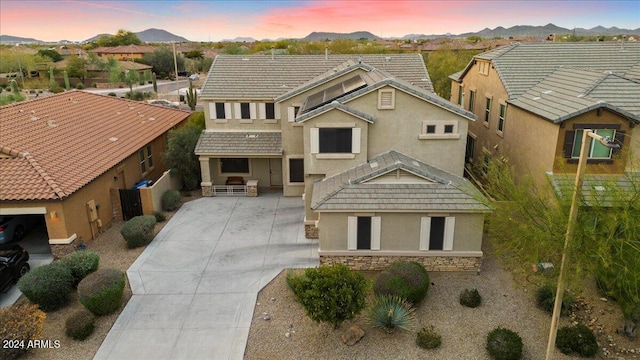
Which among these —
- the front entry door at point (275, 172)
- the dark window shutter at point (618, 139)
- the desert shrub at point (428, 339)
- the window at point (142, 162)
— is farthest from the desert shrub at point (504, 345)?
the window at point (142, 162)

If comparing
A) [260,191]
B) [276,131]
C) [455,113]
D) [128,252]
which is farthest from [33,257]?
[455,113]

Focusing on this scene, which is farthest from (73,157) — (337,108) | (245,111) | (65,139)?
(337,108)

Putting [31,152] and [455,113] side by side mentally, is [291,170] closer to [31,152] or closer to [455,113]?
[455,113]

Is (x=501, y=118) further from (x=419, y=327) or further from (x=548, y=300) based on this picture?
(x=419, y=327)

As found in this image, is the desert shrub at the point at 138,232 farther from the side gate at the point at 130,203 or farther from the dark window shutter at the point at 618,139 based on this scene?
the dark window shutter at the point at 618,139

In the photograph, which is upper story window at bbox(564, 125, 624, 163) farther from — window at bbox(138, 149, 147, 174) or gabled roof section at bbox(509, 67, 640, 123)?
window at bbox(138, 149, 147, 174)
